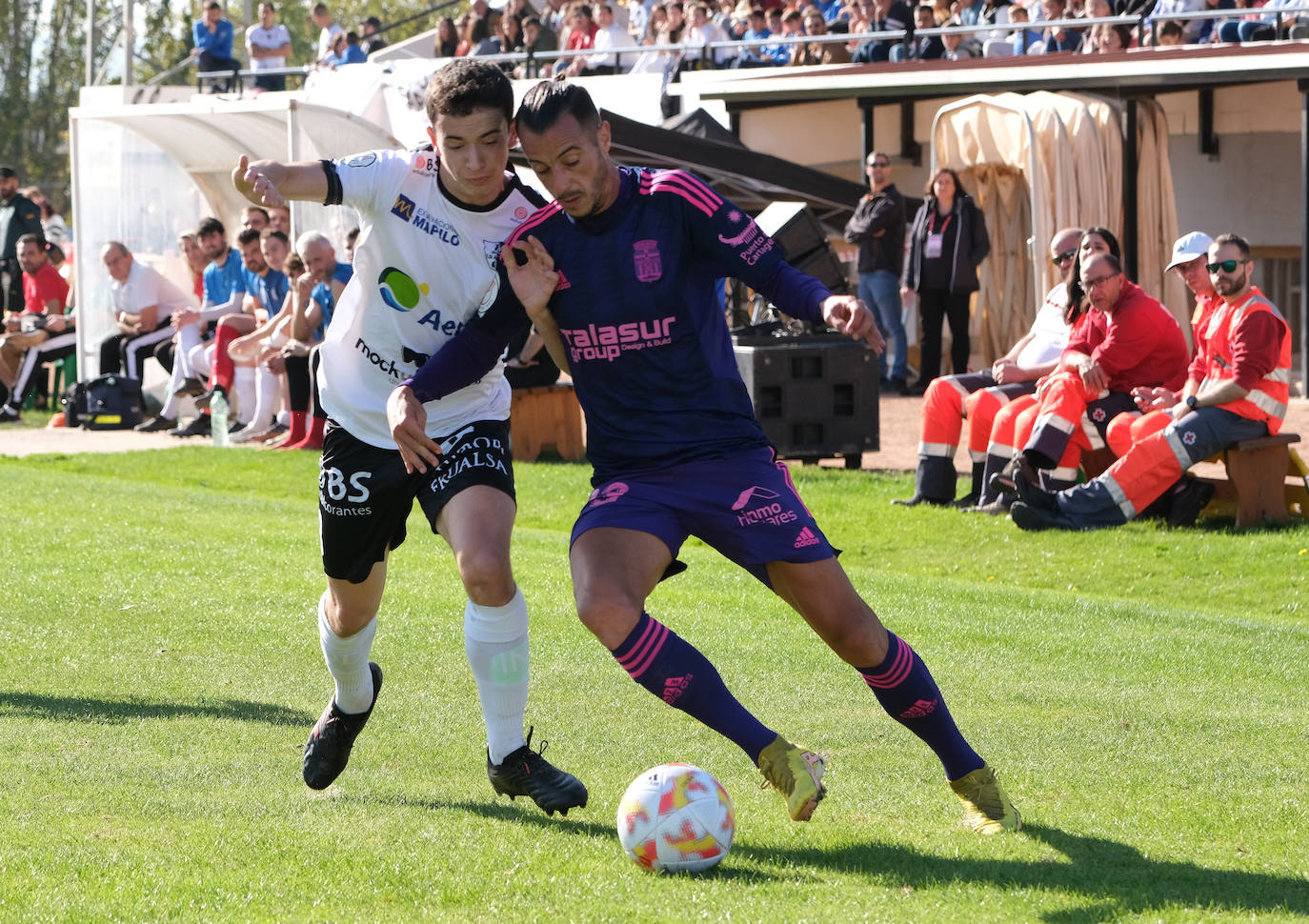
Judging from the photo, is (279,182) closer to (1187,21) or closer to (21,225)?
(1187,21)

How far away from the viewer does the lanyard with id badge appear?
16734 mm

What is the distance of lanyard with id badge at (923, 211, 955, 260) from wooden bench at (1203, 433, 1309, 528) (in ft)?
21.8

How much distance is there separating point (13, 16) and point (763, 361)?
5243 centimetres

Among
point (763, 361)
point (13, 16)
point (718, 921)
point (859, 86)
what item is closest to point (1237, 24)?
point (859, 86)

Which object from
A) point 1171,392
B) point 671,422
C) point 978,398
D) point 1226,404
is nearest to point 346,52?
point 978,398

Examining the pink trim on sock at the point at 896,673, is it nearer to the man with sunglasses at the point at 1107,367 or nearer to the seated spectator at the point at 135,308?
the man with sunglasses at the point at 1107,367

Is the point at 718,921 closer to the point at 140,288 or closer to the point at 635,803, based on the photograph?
the point at 635,803

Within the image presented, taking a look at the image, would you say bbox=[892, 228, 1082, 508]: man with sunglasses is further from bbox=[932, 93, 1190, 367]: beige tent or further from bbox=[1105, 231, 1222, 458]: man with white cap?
bbox=[932, 93, 1190, 367]: beige tent

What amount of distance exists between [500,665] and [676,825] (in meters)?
0.87

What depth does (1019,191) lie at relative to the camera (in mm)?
19312

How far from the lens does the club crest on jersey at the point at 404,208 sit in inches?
199

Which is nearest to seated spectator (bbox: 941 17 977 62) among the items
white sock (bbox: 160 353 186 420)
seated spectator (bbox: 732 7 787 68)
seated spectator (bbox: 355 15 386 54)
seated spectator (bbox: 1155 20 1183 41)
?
seated spectator (bbox: 732 7 787 68)

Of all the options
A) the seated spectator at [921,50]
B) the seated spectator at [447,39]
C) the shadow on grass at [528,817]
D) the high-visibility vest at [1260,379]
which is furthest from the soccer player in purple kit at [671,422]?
the seated spectator at [447,39]

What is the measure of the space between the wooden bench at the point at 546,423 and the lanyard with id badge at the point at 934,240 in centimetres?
409
